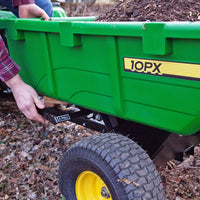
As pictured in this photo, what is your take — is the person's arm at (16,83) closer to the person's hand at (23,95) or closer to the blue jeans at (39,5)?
the person's hand at (23,95)

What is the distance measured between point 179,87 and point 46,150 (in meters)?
1.82

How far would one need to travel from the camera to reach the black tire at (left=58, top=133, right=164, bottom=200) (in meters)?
1.55

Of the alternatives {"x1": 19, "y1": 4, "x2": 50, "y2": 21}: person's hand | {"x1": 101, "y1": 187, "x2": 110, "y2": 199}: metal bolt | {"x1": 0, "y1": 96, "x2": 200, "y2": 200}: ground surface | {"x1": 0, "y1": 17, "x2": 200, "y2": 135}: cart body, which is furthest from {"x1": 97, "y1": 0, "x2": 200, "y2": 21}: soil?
{"x1": 0, "y1": 96, "x2": 200, "y2": 200}: ground surface

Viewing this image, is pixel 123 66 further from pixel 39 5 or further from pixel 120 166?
pixel 39 5

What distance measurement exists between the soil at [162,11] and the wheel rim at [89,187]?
0.98 meters

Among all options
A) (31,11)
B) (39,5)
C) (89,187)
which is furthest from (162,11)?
(39,5)

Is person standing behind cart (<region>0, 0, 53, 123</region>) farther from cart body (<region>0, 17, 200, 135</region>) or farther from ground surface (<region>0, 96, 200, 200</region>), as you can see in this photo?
ground surface (<region>0, 96, 200, 200</region>)

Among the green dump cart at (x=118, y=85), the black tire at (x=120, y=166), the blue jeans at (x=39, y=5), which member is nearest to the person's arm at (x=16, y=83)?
the green dump cart at (x=118, y=85)

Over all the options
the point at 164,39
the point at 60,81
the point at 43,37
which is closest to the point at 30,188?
the point at 60,81

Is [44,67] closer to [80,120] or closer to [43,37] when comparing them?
[43,37]

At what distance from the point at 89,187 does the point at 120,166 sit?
458 millimetres

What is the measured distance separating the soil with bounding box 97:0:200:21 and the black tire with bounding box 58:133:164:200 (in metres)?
0.72

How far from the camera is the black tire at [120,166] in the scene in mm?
1550

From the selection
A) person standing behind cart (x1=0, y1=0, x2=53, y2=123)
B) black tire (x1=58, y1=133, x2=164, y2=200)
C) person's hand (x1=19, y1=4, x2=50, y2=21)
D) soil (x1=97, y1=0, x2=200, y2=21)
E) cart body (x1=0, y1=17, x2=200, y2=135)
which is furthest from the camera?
person's hand (x1=19, y1=4, x2=50, y2=21)
